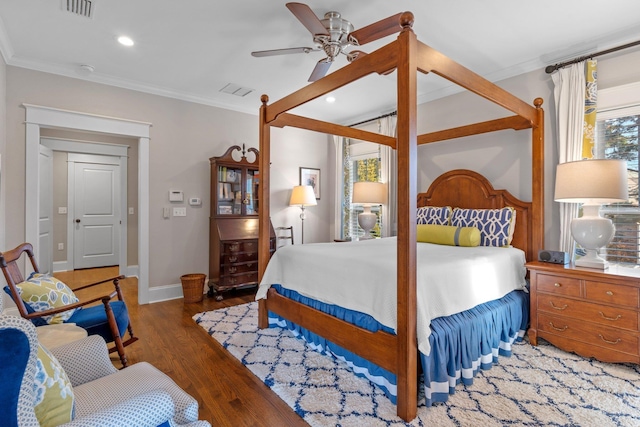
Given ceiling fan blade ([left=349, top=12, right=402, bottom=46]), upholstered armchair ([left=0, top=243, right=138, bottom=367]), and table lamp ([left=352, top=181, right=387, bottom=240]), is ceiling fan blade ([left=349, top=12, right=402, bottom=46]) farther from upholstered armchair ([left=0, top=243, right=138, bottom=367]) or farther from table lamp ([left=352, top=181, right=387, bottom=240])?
upholstered armchair ([left=0, top=243, right=138, bottom=367])

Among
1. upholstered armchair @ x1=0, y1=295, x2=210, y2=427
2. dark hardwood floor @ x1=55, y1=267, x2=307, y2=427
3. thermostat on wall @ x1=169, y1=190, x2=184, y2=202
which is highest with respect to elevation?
thermostat on wall @ x1=169, y1=190, x2=184, y2=202

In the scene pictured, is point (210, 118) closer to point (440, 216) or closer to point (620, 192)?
point (440, 216)

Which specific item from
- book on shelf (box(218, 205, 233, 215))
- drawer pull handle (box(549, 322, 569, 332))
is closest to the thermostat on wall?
book on shelf (box(218, 205, 233, 215))

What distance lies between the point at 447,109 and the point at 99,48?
3.85 metres

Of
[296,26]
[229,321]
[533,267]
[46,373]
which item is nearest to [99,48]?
[296,26]

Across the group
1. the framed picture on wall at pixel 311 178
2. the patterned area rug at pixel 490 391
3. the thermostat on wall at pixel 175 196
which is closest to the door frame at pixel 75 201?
the thermostat on wall at pixel 175 196

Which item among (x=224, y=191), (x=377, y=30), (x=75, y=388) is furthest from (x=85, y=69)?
(x=75, y=388)

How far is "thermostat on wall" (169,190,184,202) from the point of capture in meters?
4.12

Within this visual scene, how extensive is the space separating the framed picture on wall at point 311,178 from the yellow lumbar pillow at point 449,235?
2430 millimetres

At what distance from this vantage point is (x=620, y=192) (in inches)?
92.4

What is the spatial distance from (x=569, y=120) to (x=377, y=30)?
6.78ft

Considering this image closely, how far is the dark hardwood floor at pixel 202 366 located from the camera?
181 centimetres

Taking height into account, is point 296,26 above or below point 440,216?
above

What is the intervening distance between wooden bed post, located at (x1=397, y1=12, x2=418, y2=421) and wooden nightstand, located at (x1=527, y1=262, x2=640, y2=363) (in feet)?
5.11
